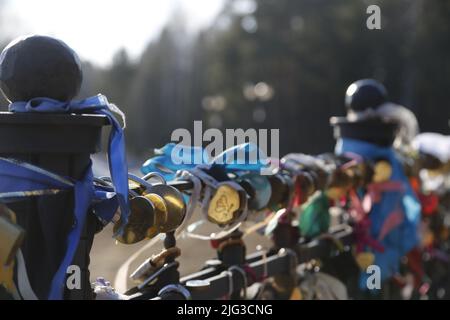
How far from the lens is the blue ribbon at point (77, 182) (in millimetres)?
1143

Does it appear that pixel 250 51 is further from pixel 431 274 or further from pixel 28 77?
pixel 28 77

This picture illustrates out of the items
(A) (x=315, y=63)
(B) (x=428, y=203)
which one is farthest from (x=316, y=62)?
(B) (x=428, y=203)

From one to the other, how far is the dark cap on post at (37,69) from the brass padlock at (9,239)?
0.90 ft

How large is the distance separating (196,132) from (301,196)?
1.50 ft

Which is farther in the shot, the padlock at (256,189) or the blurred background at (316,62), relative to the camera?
the blurred background at (316,62)

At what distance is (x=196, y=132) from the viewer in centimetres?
189

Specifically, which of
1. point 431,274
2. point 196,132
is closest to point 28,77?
point 196,132

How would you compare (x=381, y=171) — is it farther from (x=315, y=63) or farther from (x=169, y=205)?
(x=315, y=63)

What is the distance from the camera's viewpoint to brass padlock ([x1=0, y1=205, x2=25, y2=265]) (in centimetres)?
105

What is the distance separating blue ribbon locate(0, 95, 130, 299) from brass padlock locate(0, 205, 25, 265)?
94mm

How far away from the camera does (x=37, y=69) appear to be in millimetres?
1188

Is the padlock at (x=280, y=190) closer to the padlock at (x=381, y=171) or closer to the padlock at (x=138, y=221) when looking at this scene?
the padlock at (x=138, y=221)

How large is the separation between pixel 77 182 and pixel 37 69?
23 cm

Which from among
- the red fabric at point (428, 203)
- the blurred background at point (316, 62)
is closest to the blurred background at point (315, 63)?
the blurred background at point (316, 62)
